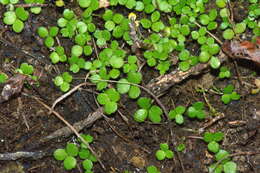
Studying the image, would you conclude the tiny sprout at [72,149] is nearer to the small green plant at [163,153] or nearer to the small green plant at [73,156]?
the small green plant at [73,156]

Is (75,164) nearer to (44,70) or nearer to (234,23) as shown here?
(44,70)

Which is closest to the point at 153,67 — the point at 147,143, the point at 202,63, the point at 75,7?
the point at 202,63

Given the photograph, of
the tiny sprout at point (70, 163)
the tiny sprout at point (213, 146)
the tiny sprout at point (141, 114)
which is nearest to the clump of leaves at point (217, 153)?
the tiny sprout at point (213, 146)

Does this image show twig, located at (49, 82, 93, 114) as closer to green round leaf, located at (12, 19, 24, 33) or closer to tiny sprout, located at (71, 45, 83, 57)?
tiny sprout, located at (71, 45, 83, 57)

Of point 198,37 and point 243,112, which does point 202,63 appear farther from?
point 243,112

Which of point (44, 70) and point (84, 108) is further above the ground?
point (44, 70)

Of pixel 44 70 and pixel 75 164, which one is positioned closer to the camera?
pixel 75 164

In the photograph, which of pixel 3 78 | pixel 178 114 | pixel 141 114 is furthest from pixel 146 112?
pixel 3 78

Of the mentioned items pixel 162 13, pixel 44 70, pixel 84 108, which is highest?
pixel 162 13

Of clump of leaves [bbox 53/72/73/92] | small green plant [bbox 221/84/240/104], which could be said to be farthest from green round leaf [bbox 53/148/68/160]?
small green plant [bbox 221/84/240/104]
